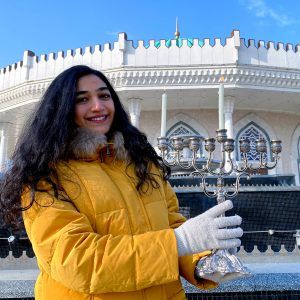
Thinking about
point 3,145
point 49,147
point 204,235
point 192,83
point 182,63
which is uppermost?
point 182,63

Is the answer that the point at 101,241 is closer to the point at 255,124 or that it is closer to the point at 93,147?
the point at 93,147

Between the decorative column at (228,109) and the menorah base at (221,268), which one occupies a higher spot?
the decorative column at (228,109)

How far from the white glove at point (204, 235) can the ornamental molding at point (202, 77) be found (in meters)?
9.90

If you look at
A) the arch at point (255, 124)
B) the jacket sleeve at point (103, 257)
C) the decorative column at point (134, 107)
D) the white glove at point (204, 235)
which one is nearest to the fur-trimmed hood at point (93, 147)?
the jacket sleeve at point (103, 257)

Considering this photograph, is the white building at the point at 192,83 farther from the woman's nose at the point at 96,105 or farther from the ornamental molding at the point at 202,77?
the woman's nose at the point at 96,105

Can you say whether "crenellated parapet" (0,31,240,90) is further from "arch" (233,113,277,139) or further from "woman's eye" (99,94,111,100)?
"woman's eye" (99,94,111,100)

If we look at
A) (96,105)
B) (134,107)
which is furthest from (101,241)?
(134,107)

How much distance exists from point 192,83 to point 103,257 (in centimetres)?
1021

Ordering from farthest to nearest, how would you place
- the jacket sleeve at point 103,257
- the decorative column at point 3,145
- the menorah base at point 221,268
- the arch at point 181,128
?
the decorative column at point 3,145
the arch at point 181,128
the menorah base at point 221,268
the jacket sleeve at point 103,257

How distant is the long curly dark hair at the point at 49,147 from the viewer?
1.04m

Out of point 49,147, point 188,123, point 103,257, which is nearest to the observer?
point 103,257

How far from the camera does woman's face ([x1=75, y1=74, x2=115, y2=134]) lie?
118 centimetres

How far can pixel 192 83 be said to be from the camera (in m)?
10.7

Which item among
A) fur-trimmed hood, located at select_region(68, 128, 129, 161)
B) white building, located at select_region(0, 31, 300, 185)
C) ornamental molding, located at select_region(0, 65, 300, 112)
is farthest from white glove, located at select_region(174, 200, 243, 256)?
ornamental molding, located at select_region(0, 65, 300, 112)
